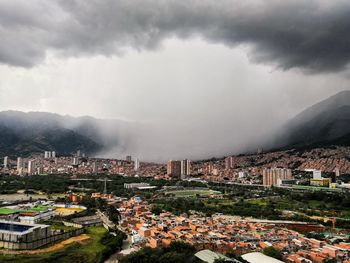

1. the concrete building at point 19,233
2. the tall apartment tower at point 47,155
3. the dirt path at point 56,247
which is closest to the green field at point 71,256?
the dirt path at point 56,247

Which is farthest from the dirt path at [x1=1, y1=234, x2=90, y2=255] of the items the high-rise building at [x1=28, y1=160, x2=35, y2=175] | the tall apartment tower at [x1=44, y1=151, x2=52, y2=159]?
the tall apartment tower at [x1=44, y1=151, x2=52, y2=159]

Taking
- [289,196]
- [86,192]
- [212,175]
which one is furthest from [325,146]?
[86,192]

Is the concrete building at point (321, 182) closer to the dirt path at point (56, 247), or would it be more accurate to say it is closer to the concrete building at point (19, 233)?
the dirt path at point (56, 247)

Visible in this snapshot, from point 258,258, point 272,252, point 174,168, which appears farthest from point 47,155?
point 258,258

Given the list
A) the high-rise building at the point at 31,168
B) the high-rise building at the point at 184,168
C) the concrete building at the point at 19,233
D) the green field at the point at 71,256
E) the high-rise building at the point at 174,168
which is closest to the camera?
the green field at the point at 71,256

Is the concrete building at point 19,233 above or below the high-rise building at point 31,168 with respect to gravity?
below

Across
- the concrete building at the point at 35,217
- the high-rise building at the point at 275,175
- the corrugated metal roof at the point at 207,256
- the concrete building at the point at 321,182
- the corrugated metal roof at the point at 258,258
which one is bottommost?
the corrugated metal roof at the point at 258,258

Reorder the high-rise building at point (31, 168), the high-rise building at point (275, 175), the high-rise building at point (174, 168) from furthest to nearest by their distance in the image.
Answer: the high-rise building at point (174, 168) → the high-rise building at point (31, 168) → the high-rise building at point (275, 175)

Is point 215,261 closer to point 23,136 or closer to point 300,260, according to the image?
point 300,260
